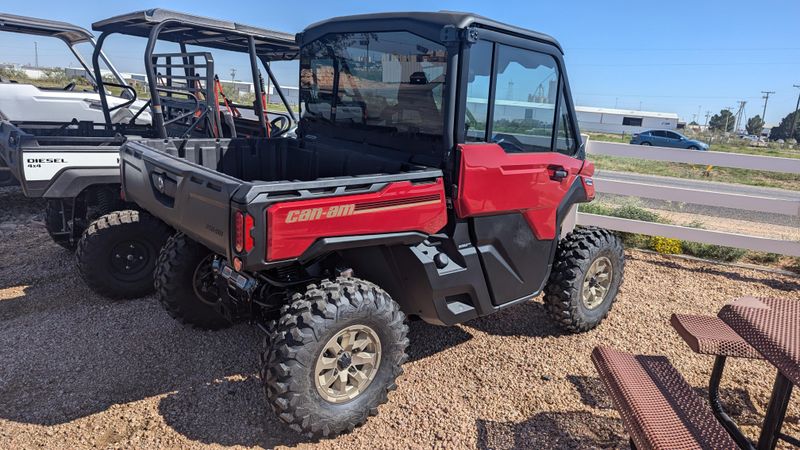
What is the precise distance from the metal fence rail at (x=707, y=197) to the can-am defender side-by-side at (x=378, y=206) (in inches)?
94.9

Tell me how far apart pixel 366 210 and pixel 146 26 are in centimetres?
468

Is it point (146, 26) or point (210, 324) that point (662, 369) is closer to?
point (210, 324)

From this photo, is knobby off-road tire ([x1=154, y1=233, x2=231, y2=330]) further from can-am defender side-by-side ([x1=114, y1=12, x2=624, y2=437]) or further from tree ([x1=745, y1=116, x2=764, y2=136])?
tree ([x1=745, y1=116, x2=764, y2=136])

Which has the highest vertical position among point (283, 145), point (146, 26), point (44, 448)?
point (146, 26)

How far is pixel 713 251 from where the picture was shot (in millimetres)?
6793

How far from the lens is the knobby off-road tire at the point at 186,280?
3.80m

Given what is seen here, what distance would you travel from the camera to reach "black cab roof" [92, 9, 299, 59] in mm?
5578

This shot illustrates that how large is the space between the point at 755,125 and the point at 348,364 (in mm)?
85094

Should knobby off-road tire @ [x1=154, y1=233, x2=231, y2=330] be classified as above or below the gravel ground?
above

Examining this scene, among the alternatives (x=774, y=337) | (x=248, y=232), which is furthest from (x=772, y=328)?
(x=248, y=232)

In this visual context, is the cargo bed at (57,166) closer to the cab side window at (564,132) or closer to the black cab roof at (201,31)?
the black cab roof at (201,31)

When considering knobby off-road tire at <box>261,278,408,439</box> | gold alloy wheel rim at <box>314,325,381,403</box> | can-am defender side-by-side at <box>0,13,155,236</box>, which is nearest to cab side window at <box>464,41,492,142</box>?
knobby off-road tire at <box>261,278,408,439</box>

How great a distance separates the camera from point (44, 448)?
283cm

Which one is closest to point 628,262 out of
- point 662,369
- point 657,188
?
point 657,188
